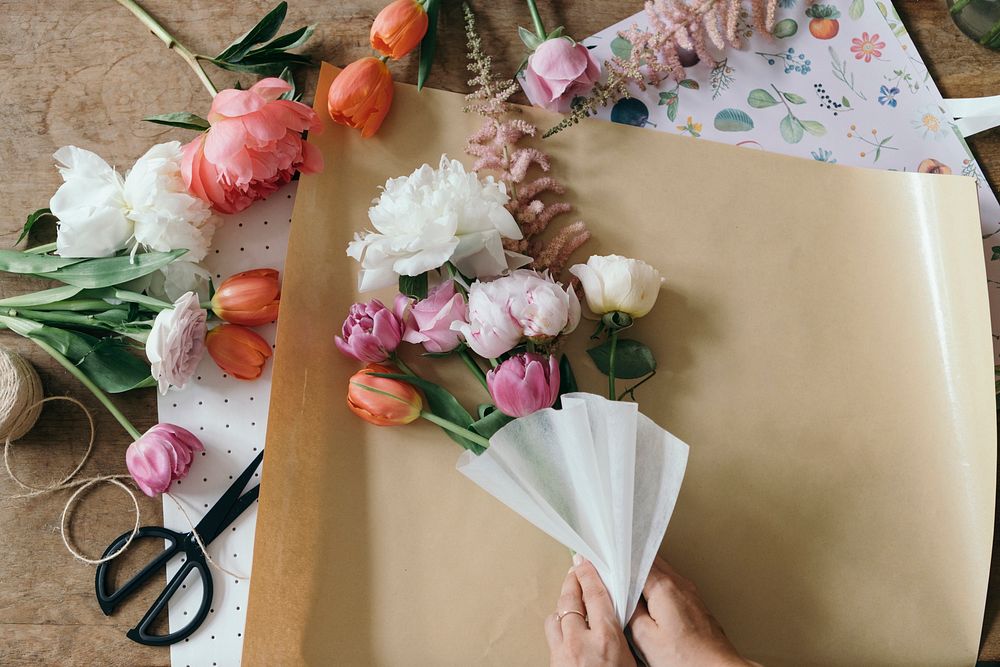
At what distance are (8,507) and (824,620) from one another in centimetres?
89

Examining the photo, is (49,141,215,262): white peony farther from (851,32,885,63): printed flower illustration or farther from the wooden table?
(851,32,885,63): printed flower illustration

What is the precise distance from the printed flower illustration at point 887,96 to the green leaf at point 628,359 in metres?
0.41

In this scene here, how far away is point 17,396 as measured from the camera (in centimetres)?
78

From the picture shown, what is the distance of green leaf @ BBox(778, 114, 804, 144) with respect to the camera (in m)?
0.85

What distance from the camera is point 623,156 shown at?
820 mm

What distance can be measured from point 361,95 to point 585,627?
574mm

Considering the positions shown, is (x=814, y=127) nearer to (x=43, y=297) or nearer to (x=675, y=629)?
(x=675, y=629)

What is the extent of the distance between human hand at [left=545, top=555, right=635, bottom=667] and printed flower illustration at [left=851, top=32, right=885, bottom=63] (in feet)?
2.14

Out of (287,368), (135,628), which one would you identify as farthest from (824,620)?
(135,628)

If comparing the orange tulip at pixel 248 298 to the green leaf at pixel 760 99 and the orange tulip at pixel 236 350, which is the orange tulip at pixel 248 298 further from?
the green leaf at pixel 760 99

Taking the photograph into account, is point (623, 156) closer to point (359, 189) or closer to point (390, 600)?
point (359, 189)

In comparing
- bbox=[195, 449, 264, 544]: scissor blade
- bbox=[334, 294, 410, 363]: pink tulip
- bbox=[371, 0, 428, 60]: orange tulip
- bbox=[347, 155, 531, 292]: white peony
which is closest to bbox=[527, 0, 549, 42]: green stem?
bbox=[371, 0, 428, 60]: orange tulip

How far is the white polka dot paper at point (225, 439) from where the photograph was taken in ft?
2.57

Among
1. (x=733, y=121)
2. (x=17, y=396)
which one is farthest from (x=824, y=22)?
(x=17, y=396)
